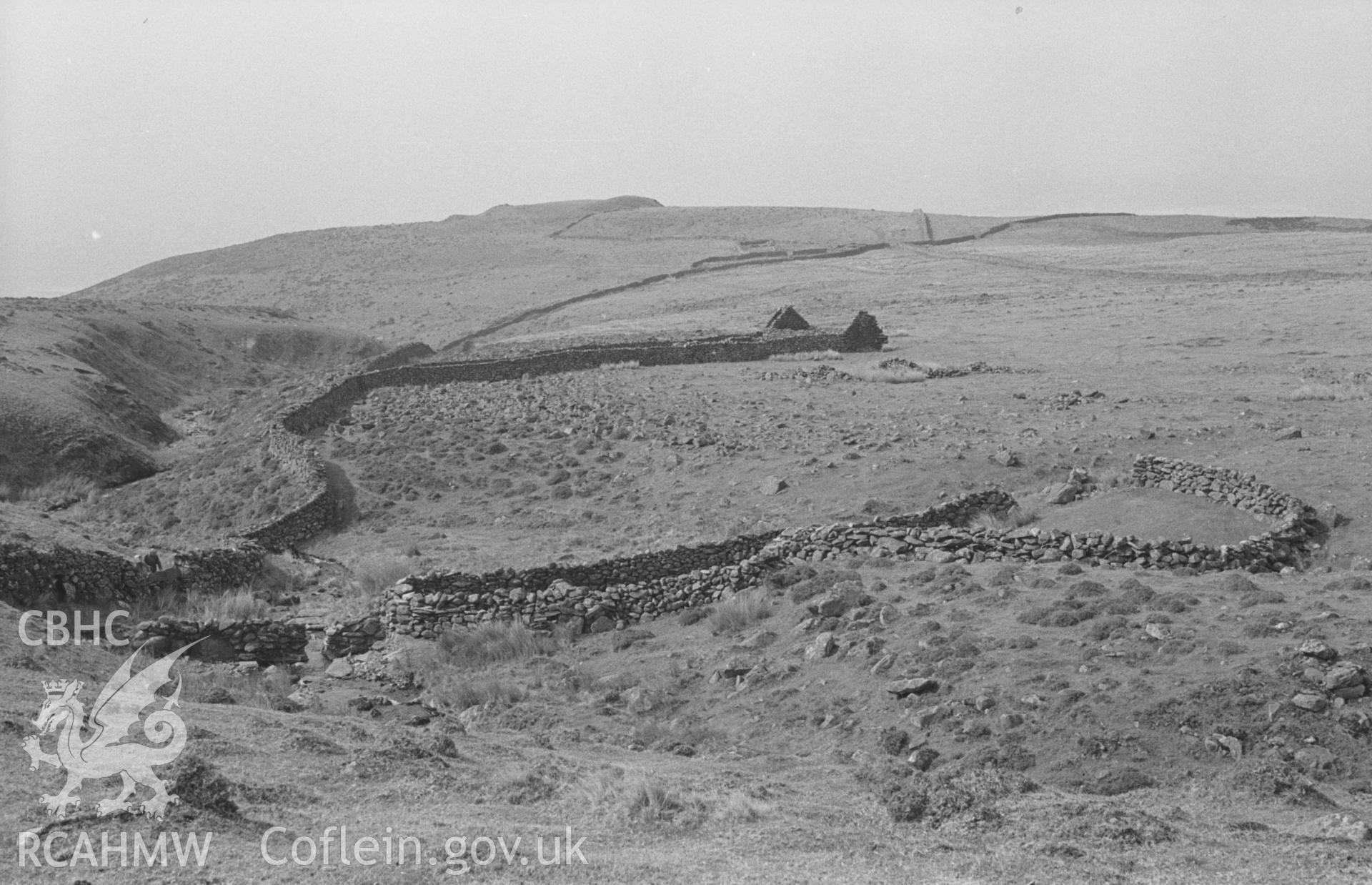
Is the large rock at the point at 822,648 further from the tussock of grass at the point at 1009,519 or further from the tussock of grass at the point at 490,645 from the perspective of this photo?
the tussock of grass at the point at 1009,519

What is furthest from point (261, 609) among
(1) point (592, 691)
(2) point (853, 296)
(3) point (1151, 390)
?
(2) point (853, 296)

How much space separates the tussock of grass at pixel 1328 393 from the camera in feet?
84.7

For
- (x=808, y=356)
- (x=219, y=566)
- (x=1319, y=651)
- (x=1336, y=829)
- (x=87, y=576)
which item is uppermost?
(x=808, y=356)

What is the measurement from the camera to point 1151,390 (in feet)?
96.6

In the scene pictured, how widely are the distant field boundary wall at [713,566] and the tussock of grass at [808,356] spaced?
945 inches

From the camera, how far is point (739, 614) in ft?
46.6

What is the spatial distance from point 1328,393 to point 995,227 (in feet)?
272

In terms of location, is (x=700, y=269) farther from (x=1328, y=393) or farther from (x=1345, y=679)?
(x=1345, y=679)

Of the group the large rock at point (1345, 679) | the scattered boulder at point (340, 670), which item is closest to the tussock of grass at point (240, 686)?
the scattered boulder at point (340, 670)

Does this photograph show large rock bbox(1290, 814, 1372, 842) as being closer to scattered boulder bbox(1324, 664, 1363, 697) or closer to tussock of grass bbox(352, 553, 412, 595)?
scattered boulder bbox(1324, 664, 1363, 697)

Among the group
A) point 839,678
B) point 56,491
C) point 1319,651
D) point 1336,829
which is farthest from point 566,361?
point 1336,829

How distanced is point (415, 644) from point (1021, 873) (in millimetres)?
→ 9328

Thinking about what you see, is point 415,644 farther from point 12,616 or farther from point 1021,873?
point 1021,873

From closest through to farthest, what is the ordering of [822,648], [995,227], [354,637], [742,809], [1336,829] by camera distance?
[1336,829] < [742,809] < [822,648] < [354,637] < [995,227]
